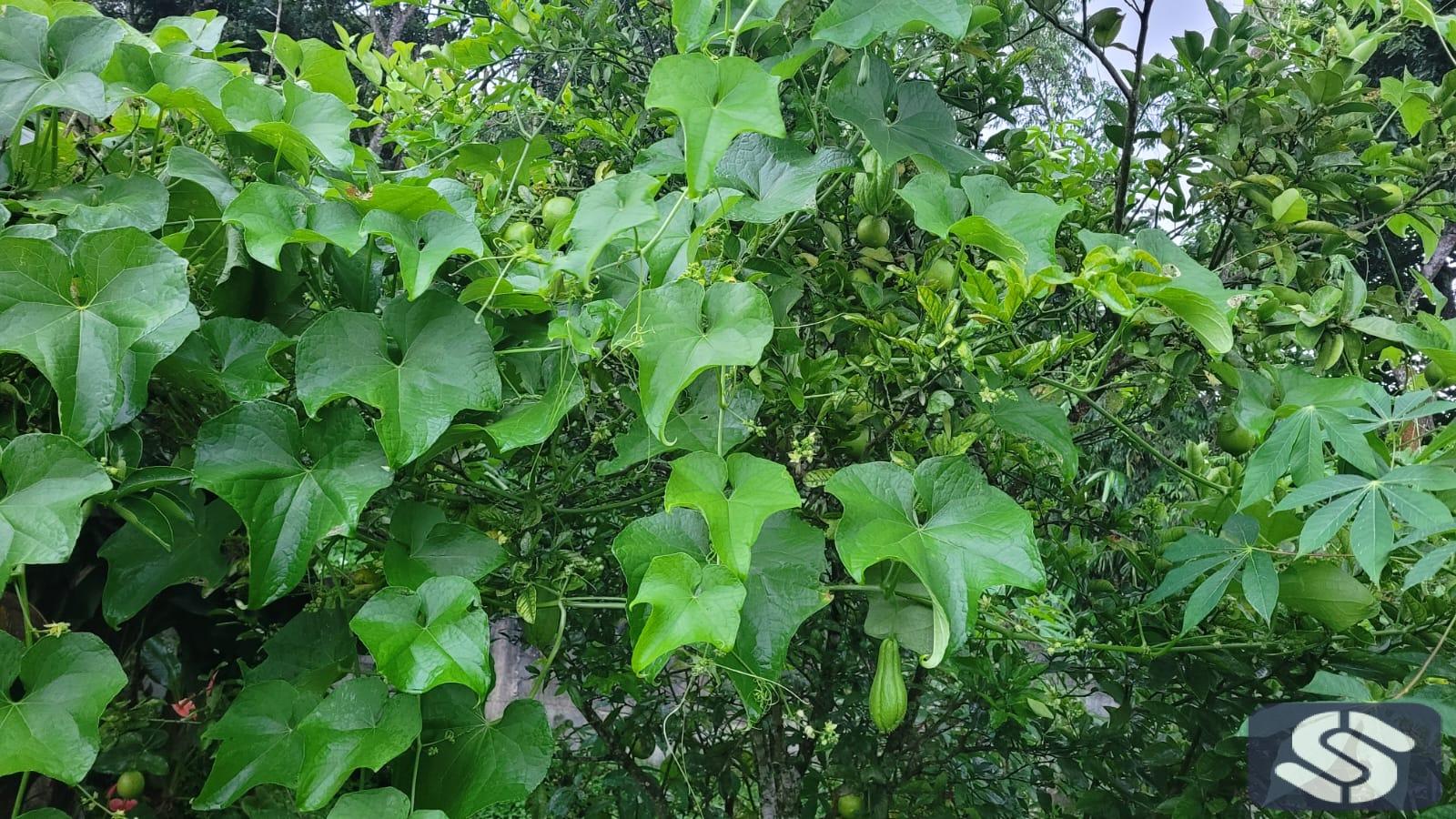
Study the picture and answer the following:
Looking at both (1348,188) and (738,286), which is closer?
(738,286)

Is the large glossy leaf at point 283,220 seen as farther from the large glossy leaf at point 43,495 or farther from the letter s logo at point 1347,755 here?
the letter s logo at point 1347,755

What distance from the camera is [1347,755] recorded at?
33.2 inches

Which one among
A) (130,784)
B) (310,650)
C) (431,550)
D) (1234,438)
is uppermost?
(1234,438)

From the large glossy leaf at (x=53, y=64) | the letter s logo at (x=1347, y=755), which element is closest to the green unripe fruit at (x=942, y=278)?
the letter s logo at (x=1347, y=755)

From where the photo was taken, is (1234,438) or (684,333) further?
(1234,438)

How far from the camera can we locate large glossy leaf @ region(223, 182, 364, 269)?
619 millimetres

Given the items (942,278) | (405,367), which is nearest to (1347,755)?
(942,278)

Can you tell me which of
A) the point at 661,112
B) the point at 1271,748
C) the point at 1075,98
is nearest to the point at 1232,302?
the point at 1271,748

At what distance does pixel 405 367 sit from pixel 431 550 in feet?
0.49

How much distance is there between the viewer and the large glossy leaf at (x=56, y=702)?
22.4 inches

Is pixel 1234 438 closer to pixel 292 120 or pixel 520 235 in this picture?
pixel 520 235

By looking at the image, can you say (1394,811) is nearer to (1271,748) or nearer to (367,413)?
(1271,748)

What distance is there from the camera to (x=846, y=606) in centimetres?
119

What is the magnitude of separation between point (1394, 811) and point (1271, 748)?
0.11m
